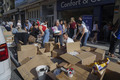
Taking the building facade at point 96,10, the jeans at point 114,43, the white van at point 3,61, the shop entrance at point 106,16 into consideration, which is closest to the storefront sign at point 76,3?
the building facade at point 96,10

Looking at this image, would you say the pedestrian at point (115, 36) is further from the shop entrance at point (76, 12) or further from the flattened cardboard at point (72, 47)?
the shop entrance at point (76, 12)

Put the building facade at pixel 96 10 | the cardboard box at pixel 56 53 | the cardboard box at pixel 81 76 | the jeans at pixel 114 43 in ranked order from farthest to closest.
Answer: the building facade at pixel 96 10 → the jeans at pixel 114 43 → the cardboard box at pixel 56 53 → the cardboard box at pixel 81 76

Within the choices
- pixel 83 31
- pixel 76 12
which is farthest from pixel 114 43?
pixel 76 12

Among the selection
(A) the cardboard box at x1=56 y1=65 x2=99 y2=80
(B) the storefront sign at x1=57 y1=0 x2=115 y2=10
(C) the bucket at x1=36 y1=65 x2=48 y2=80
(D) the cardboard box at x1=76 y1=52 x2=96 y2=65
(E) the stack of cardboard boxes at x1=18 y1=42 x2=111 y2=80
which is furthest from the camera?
(B) the storefront sign at x1=57 y1=0 x2=115 y2=10

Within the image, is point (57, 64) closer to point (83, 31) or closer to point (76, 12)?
point (83, 31)

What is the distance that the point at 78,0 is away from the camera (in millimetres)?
8359

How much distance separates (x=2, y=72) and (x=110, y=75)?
2083mm

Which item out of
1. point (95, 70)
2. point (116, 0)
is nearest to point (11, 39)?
point (95, 70)

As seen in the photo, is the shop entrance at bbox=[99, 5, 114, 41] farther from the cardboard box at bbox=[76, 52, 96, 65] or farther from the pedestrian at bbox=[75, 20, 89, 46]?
the cardboard box at bbox=[76, 52, 96, 65]

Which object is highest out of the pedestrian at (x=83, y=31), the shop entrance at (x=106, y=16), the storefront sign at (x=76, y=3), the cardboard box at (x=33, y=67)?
the storefront sign at (x=76, y=3)

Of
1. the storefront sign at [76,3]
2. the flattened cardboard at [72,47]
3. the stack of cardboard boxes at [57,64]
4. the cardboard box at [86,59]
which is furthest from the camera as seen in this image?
the storefront sign at [76,3]

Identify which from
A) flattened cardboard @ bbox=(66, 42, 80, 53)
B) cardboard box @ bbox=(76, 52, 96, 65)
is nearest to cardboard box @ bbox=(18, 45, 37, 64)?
flattened cardboard @ bbox=(66, 42, 80, 53)

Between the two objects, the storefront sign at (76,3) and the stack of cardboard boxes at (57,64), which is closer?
the stack of cardboard boxes at (57,64)

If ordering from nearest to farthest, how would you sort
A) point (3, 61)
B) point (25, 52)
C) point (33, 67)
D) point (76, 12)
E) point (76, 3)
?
point (3, 61)
point (33, 67)
point (25, 52)
point (76, 3)
point (76, 12)
